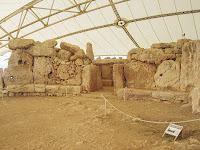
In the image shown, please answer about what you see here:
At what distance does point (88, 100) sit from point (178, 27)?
6357 millimetres

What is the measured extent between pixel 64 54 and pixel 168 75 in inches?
137

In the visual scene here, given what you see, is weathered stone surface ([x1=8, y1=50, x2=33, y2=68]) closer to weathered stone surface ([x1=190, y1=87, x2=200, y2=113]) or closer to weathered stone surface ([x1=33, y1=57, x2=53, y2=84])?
weathered stone surface ([x1=33, y1=57, x2=53, y2=84])

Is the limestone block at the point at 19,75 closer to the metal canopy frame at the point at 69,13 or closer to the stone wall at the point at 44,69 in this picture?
the stone wall at the point at 44,69

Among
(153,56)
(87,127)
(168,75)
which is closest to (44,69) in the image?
(153,56)

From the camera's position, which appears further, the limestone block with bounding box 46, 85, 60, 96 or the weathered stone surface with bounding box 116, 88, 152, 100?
the limestone block with bounding box 46, 85, 60, 96

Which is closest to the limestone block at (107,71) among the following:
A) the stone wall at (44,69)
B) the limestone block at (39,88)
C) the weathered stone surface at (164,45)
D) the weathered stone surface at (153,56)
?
the stone wall at (44,69)

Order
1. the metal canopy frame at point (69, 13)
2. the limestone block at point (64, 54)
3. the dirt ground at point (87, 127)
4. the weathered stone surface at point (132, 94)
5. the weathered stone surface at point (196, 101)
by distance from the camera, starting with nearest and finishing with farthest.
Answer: the dirt ground at point (87, 127) → the weathered stone surface at point (196, 101) → the weathered stone surface at point (132, 94) → the limestone block at point (64, 54) → the metal canopy frame at point (69, 13)

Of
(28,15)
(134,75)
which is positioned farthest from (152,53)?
(28,15)

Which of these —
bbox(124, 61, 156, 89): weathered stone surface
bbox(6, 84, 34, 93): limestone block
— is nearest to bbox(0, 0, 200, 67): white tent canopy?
bbox(124, 61, 156, 89): weathered stone surface

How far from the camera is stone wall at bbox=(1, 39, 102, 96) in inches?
310

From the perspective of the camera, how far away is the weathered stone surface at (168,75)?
662cm

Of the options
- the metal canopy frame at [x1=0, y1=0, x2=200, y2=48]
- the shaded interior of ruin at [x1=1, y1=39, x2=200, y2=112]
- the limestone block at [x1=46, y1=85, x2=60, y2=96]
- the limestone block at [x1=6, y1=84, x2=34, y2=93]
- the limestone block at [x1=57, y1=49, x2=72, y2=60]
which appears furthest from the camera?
the metal canopy frame at [x1=0, y1=0, x2=200, y2=48]

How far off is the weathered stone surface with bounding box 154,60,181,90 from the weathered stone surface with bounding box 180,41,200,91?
7.0 inches

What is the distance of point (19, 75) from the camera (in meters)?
8.09
